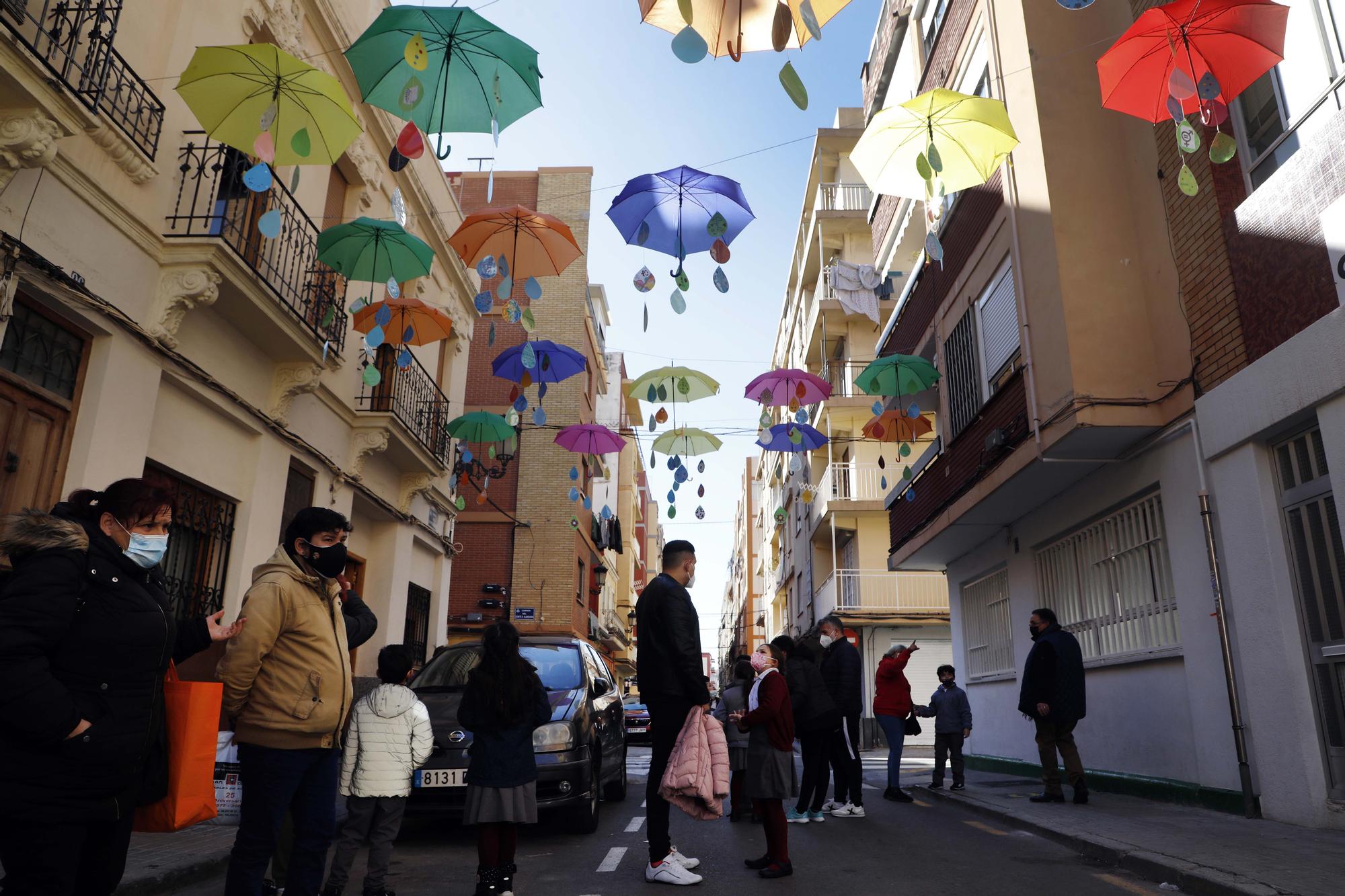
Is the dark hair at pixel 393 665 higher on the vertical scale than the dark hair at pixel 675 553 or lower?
lower

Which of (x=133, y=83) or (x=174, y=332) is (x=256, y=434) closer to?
(x=174, y=332)

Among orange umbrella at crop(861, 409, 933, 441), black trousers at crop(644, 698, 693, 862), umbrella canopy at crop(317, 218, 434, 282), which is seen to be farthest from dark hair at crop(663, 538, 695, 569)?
orange umbrella at crop(861, 409, 933, 441)

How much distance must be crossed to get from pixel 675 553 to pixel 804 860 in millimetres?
2463

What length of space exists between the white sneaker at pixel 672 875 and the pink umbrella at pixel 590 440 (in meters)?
9.92

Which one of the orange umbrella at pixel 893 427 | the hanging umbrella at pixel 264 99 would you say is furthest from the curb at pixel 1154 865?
the orange umbrella at pixel 893 427

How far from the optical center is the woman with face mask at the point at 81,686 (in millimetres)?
2910

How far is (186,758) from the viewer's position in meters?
3.49

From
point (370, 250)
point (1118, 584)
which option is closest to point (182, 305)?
point (370, 250)

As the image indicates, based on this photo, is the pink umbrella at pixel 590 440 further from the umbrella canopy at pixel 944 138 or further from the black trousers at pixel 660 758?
the black trousers at pixel 660 758

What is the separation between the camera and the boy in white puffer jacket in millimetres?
5441

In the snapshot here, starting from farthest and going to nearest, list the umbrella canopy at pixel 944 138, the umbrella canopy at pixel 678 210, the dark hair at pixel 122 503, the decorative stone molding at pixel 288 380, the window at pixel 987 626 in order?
the window at pixel 987 626 → the decorative stone molding at pixel 288 380 → the umbrella canopy at pixel 678 210 → the umbrella canopy at pixel 944 138 → the dark hair at pixel 122 503

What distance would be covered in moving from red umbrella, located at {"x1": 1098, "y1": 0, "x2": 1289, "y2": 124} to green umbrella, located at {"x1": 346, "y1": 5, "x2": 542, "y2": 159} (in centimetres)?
486

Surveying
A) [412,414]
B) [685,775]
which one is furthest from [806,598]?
[685,775]

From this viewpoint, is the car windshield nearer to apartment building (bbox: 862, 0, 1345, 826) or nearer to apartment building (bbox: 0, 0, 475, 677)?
apartment building (bbox: 0, 0, 475, 677)
